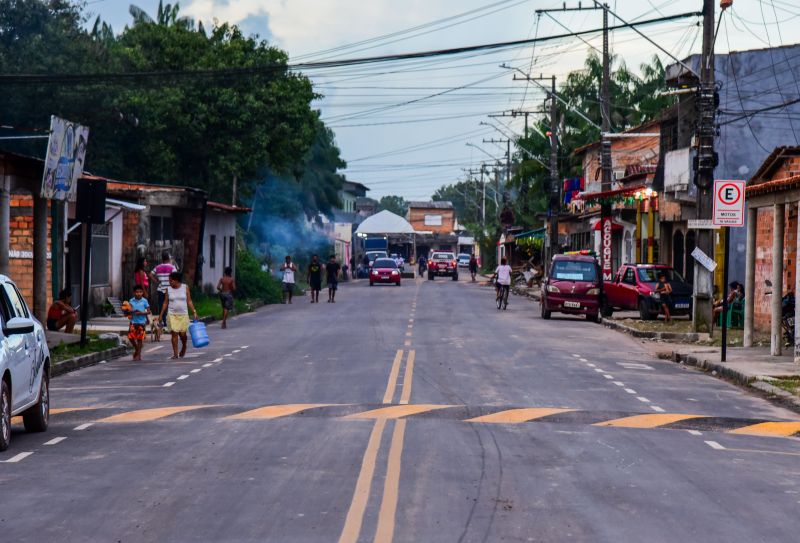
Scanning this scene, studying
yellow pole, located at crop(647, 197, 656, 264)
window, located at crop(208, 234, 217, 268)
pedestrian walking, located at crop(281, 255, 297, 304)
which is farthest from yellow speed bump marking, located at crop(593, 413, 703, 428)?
window, located at crop(208, 234, 217, 268)

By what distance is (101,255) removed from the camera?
3628 cm

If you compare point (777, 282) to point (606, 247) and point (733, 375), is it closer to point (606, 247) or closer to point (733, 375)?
point (733, 375)

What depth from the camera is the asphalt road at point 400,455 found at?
831 centimetres

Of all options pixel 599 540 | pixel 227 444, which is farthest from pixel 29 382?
pixel 599 540

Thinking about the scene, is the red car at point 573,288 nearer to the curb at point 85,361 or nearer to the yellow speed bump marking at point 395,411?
the curb at point 85,361

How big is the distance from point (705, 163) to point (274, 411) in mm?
16504

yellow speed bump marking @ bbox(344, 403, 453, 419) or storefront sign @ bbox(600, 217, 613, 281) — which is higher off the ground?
storefront sign @ bbox(600, 217, 613, 281)

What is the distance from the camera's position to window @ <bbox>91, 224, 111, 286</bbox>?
3544 cm

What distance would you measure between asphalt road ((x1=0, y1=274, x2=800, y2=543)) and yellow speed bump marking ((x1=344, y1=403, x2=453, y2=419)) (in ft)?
0.13

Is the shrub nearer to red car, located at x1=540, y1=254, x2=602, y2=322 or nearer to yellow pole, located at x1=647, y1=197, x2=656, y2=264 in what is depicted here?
red car, located at x1=540, y1=254, x2=602, y2=322

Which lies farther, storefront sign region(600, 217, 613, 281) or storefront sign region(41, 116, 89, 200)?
storefront sign region(600, 217, 613, 281)

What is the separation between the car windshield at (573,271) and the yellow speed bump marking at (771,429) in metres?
23.8

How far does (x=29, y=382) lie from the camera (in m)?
12.7

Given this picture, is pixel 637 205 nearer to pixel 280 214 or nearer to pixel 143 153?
pixel 143 153
